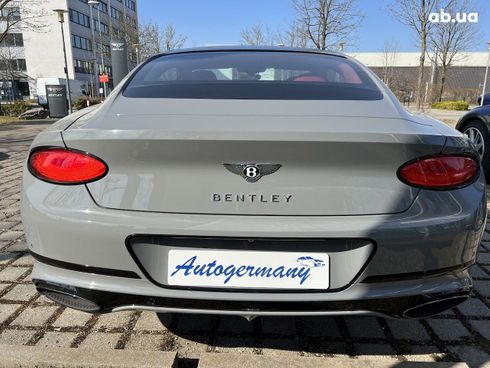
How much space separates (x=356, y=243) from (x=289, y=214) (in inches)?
10.6

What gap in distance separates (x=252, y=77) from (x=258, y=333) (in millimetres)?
1371

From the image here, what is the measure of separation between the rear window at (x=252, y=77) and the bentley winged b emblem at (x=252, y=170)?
0.47 metres

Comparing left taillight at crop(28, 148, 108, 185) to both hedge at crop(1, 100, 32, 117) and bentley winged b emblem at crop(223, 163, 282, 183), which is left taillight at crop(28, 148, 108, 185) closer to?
bentley winged b emblem at crop(223, 163, 282, 183)

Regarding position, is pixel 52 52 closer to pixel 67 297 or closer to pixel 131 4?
pixel 131 4

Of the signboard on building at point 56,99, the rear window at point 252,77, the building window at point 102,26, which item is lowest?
the signboard on building at point 56,99

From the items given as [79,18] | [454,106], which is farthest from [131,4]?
[454,106]

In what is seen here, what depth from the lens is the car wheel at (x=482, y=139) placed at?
5410 millimetres

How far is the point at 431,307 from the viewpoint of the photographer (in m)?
1.84

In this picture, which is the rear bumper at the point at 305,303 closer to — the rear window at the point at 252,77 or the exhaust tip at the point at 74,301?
the exhaust tip at the point at 74,301

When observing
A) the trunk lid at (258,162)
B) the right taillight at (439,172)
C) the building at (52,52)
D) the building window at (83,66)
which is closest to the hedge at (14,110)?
the trunk lid at (258,162)

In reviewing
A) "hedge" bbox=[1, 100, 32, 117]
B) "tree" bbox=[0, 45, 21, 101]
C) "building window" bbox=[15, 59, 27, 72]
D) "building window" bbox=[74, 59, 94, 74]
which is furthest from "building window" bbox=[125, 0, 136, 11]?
"hedge" bbox=[1, 100, 32, 117]

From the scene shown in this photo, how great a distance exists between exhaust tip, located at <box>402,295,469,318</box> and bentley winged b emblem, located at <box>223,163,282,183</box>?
786 millimetres

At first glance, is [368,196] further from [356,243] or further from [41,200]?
[41,200]

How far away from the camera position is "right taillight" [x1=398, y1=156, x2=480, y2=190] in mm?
1723
